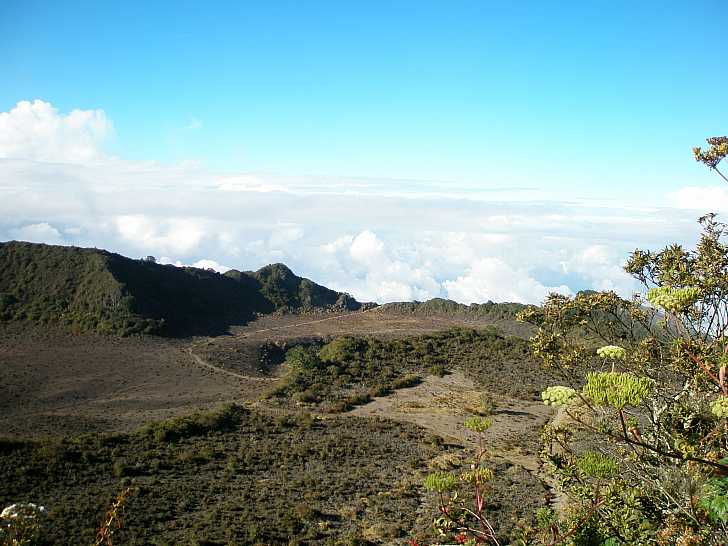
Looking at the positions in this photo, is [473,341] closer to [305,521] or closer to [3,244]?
[305,521]

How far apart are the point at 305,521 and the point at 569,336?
10227mm

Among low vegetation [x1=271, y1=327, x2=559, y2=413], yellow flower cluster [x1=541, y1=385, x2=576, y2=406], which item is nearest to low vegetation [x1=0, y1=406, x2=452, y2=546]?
low vegetation [x1=271, y1=327, x2=559, y2=413]

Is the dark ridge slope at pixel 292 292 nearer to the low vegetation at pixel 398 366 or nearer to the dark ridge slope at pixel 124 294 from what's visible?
the dark ridge slope at pixel 124 294

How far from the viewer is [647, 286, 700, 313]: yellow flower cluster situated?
12.9ft

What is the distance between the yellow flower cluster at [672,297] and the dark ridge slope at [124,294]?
4444cm

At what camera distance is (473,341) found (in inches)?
1727

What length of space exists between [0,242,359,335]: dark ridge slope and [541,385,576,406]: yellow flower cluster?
43974 millimetres

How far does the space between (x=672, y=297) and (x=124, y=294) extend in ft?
166

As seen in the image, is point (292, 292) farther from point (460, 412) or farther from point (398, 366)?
point (460, 412)

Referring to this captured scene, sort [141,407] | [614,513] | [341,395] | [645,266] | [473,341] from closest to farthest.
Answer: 1. [614,513]
2. [645,266]
3. [141,407]
4. [341,395]
5. [473,341]

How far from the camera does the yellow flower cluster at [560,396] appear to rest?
385 cm

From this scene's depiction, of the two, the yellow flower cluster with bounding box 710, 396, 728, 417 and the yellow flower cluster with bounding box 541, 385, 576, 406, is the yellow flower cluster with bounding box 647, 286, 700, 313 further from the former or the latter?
the yellow flower cluster with bounding box 541, 385, 576, 406

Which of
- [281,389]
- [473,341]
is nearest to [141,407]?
[281,389]

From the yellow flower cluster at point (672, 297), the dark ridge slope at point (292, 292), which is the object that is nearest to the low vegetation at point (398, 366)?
the dark ridge slope at point (292, 292)
